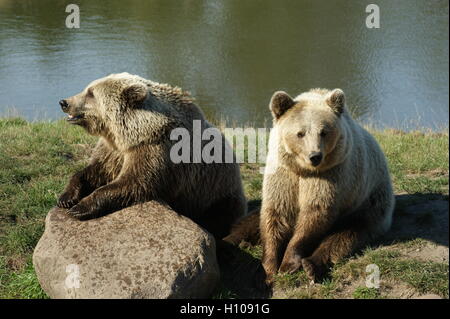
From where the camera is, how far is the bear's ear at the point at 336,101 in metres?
5.64

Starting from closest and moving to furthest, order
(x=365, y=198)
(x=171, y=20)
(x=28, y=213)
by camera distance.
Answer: (x=365, y=198) < (x=28, y=213) < (x=171, y=20)

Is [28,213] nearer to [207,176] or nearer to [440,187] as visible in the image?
[207,176]

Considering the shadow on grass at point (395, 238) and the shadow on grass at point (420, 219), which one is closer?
the shadow on grass at point (395, 238)

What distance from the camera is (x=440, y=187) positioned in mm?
7414

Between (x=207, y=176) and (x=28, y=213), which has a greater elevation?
(x=207, y=176)

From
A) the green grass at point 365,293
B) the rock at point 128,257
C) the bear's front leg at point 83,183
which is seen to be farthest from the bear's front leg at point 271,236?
the bear's front leg at point 83,183

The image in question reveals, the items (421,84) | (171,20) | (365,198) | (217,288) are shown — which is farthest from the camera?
(171,20)

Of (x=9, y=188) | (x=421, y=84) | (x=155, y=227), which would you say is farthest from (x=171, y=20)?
(x=155, y=227)

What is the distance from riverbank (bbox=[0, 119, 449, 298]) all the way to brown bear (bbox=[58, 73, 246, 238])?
80cm

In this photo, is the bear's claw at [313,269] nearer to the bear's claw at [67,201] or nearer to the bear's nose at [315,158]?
the bear's nose at [315,158]

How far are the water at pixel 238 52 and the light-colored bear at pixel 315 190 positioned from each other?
7.86m

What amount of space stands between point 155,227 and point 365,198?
2.50 m

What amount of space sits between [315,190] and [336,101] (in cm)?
97

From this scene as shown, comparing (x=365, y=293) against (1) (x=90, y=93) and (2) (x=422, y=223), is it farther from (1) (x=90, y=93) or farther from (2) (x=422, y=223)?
(1) (x=90, y=93)
